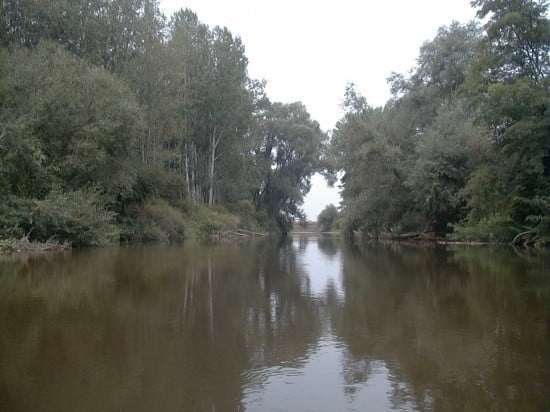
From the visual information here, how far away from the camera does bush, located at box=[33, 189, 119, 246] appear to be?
57.4 feet

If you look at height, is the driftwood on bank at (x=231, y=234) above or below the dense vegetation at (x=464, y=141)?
below

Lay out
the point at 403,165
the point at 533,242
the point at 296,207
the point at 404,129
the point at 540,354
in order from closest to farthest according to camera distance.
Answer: the point at 540,354, the point at 533,242, the point at 403,165, the point at 404,129, the point at 296,207

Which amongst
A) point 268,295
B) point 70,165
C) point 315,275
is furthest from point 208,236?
point 268,295

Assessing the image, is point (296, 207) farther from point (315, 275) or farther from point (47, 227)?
point (315, 275)

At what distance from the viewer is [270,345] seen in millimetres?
5070

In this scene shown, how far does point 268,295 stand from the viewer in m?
8.24

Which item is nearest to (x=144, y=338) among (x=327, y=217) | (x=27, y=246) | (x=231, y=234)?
(x=27, y=246)

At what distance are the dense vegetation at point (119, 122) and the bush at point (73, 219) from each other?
5 cm

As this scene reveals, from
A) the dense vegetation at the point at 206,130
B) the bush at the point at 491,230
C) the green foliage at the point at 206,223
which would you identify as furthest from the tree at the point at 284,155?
the bush at the point at 491,230

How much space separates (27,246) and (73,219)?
229cm

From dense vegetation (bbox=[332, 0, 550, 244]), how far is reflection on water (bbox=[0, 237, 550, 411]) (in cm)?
1386

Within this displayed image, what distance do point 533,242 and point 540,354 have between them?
1993 cm

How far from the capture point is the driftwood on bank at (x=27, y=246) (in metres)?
15.6

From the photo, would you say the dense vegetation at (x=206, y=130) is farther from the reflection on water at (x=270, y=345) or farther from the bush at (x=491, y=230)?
the reflection on water at (x=270, y=345)
